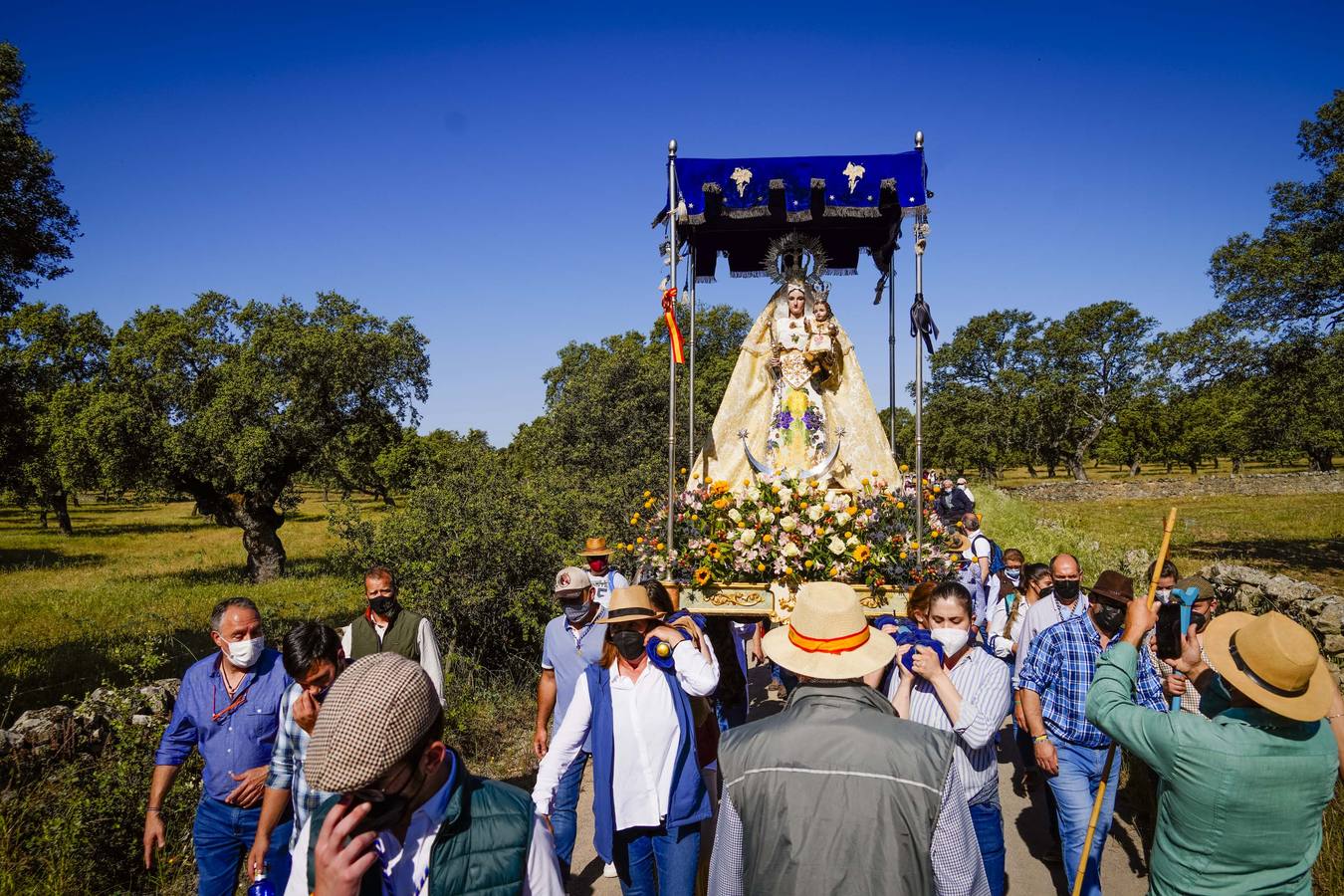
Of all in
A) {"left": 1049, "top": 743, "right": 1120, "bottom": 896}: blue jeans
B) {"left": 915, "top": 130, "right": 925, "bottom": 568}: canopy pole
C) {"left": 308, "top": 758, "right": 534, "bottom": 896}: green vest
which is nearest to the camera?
{"left": 308, "top": 758, "right": 534, "bottom": 896}: green vest

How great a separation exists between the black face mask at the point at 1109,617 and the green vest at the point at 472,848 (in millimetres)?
3891

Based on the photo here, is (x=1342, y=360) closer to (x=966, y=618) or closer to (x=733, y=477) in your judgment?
(x=733, y=477)

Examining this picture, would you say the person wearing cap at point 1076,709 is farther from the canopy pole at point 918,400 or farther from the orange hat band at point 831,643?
the orange hat band at point 831,643

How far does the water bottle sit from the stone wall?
46016mm

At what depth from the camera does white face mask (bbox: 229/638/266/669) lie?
414 centimetres

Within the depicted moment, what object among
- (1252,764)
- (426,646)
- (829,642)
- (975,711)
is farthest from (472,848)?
(426,646)

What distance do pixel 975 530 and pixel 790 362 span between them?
311cm

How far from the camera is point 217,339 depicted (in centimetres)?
2164

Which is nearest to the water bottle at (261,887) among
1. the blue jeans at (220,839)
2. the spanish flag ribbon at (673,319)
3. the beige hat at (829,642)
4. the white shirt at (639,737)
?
the blue jeans at (220,839)

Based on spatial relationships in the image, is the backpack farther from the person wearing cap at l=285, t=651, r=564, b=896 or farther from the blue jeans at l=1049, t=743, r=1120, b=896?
the person wearing cap at l=285, t=651, r=564, b=896

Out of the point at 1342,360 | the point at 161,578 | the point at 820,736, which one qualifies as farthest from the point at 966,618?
the point at 161,578

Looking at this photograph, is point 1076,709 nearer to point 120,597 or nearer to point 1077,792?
point 1077,792

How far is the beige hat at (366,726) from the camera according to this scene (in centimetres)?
174

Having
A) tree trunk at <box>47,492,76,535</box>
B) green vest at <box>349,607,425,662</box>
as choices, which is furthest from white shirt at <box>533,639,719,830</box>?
tree trunk at <box>47,492,76,535</box>
